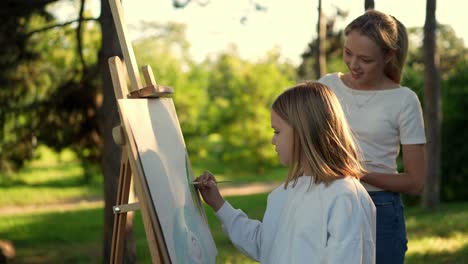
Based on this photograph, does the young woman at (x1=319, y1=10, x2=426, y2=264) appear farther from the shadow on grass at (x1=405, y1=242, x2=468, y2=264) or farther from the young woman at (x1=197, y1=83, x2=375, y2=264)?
the shadow on grass at (x1=405, y1=242, x2=468, y2=264)

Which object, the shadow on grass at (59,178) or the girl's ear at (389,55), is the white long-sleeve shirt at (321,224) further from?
the shadow on grass at (59,178)

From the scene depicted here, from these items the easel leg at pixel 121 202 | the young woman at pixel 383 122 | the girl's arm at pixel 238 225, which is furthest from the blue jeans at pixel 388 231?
the easel leg at pixel 121 202

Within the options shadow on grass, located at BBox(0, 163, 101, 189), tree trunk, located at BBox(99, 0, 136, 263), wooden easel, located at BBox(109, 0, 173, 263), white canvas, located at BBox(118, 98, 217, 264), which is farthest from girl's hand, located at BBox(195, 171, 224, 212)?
shadow on grass, located at BBox(0, 163, 101, 189)

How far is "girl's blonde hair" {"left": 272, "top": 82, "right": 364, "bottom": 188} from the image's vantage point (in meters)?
3.02

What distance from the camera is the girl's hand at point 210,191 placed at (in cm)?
344

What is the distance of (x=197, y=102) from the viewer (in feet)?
145

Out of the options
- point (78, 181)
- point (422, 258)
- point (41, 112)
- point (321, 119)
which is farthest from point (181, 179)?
point (78, 181)

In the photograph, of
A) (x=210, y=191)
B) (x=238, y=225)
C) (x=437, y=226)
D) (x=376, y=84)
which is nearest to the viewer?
(x=238, y=225)

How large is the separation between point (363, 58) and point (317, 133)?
74 cm

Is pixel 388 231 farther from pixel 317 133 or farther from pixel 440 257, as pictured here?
pixel 440 257

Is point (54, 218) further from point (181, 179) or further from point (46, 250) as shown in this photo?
point (181, 179)

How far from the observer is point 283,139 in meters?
3.06

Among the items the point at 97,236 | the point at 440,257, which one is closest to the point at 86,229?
the point at 97,236

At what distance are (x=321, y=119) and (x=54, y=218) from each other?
63.3 feet
